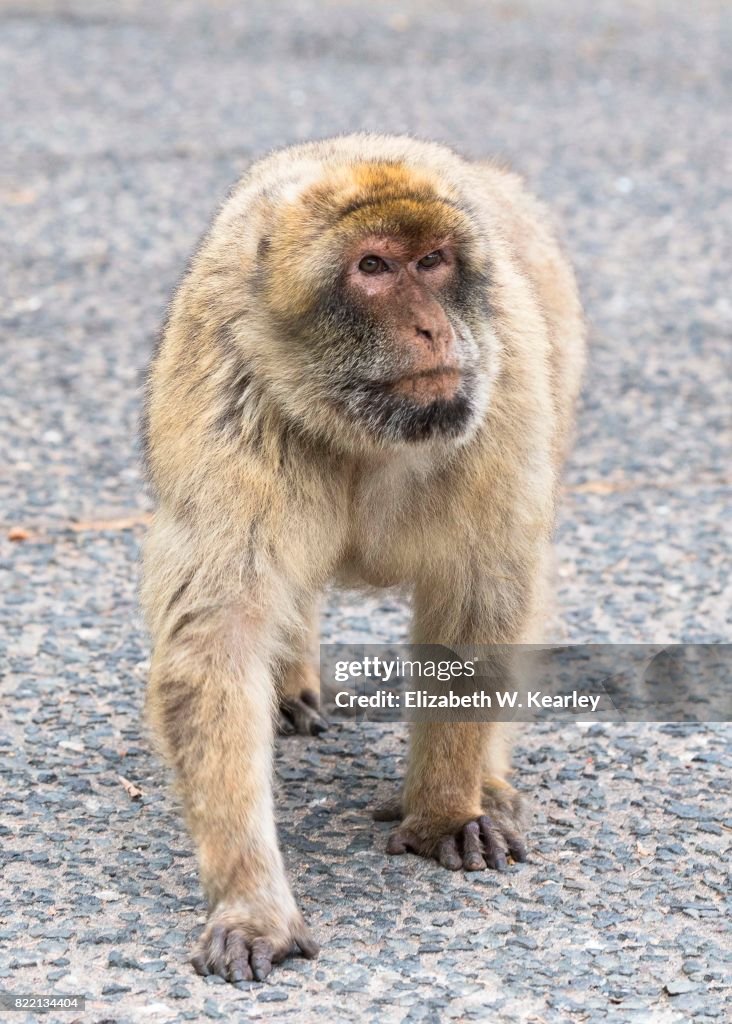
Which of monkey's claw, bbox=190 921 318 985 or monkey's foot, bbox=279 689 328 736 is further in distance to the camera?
monkey's foot, bbox=279 689 328 736

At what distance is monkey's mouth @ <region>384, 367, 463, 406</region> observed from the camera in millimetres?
2988

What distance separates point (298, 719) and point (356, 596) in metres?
0.36

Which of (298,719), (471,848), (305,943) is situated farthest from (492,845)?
(298,719)

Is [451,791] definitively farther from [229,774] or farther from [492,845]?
[229,774]

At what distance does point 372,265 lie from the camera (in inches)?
118

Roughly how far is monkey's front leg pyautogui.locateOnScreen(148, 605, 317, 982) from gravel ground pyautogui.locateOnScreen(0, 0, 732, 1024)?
92 millimetres

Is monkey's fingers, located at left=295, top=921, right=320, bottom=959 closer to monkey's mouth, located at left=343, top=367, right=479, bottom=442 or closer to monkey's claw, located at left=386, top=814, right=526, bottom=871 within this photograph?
monkey's claw, located at left=386, top=814, right=526, bottom=871

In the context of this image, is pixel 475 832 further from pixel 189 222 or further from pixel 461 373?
pixel 189 222

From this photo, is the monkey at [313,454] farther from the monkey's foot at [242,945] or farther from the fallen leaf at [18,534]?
the fallen leaf at [18,534]

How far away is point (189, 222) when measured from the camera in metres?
8.53

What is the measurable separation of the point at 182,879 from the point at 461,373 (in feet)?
4.07

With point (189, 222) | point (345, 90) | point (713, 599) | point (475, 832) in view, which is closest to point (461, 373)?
point (475, 832)

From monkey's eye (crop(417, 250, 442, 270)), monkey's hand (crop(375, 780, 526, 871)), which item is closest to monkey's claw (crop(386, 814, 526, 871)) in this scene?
monkey's hand (crop(375, 780, 526, 871))

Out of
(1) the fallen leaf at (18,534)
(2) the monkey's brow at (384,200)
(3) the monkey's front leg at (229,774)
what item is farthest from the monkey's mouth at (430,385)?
(1) the fallen leaf at (18,534)
